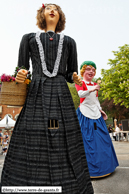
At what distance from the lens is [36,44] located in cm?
206

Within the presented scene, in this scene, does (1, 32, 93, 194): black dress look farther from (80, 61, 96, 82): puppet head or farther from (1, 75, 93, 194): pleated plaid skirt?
(80, 61, 96, 82): puppet head

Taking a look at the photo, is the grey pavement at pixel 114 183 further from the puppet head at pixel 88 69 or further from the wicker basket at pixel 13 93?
the puppet head at pixel 88 69

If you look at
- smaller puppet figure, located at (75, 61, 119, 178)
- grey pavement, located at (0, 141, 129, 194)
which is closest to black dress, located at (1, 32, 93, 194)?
grey pavement, located at (0, 141, 129, 194)

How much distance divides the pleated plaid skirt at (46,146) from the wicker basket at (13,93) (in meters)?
0.09

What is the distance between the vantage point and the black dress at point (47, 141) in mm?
1615

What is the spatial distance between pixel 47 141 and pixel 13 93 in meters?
0.59

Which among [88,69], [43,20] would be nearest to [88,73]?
[88,69]

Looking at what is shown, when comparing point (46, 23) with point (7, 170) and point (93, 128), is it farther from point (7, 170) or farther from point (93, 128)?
point (93, 128)

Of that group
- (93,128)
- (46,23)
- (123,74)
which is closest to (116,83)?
(123,74)

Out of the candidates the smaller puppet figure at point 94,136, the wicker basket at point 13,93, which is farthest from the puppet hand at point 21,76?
the smaller puppet figure at point 94,136

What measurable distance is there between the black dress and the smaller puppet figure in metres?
1.32

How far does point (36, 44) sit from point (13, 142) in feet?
3.75

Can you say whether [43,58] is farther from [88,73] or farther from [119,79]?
[119,79]

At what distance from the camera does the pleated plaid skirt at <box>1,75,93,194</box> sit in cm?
161
